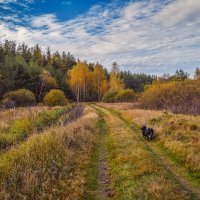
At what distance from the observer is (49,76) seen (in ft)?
246

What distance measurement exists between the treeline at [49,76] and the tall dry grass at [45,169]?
144 ft

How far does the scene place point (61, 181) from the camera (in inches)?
389

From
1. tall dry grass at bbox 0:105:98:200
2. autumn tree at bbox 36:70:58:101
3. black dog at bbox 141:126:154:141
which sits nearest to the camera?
tall dry grass at bbox 0:105:98:200

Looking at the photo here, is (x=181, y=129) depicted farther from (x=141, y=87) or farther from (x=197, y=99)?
(x=141, y=87)

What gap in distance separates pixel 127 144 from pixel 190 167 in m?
4.95

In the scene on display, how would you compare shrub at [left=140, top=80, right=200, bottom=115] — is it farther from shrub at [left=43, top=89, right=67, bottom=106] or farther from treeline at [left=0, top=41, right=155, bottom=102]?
treeline at [left=0, top=41, right=155, bottom=102]

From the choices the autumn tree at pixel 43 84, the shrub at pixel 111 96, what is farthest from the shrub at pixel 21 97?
the shrub at pixel 111 96

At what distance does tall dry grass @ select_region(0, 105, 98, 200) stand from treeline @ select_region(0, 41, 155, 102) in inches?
1722

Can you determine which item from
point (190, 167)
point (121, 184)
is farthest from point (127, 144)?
point (121, 184)

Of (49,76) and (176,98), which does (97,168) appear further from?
(49,76)

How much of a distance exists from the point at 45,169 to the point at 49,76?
66.1m

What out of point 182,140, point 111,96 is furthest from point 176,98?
point 111,96

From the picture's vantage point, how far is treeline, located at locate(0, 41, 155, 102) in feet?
208

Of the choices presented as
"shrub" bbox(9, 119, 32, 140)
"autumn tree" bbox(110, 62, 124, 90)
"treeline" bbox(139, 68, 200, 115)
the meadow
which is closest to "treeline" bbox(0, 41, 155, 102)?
"autumn tree" bbox(110, 62, 124, 90)
